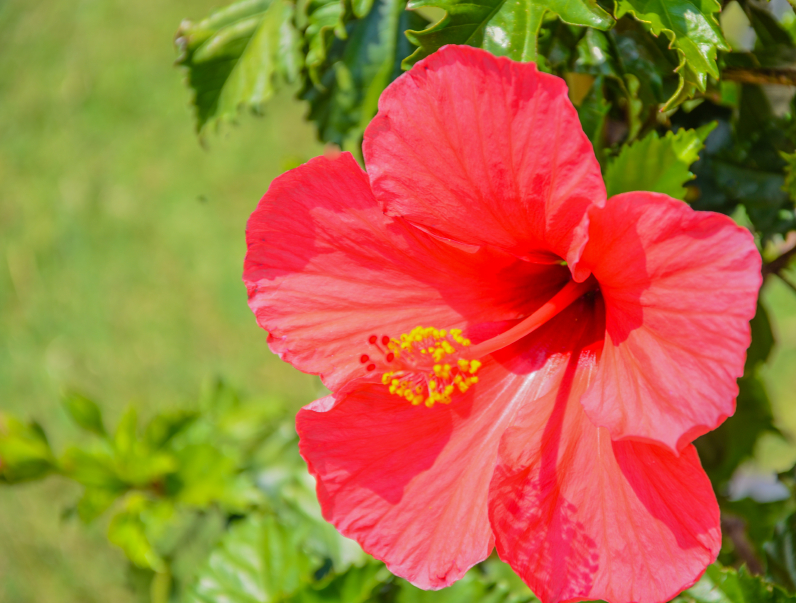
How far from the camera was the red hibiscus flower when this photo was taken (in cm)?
73

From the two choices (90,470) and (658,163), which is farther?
(90,470)

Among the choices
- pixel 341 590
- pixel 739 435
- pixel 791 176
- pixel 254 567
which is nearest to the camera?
pixel 791 176

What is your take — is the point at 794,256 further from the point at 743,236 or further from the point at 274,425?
the point at 274,425

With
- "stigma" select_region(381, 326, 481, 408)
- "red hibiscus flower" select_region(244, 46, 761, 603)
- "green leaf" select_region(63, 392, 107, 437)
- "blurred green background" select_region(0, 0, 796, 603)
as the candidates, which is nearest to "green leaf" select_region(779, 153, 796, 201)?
"red hibiscus flower" select_region(244, 46, 761, 603)

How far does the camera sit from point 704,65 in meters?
0.80

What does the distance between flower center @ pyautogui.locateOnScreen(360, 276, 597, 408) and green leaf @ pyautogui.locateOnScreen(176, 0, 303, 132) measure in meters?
0.49

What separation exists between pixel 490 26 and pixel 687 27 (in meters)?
0.21

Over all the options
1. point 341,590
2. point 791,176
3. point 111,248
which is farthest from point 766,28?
point 111,248

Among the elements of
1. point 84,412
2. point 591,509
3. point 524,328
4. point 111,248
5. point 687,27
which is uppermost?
point 687,27

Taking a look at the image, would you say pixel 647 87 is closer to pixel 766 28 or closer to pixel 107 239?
pixel 766 28

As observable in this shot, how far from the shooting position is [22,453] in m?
1.58

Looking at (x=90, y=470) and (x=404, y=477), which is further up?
(x=404, y=477)

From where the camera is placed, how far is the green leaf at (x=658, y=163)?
825mm

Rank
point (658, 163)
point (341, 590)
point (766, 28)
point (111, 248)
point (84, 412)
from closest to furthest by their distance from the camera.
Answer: point (658, 163) → point (766, 28) → point (341, 590) → point (84, 412) → point (111, 248)
